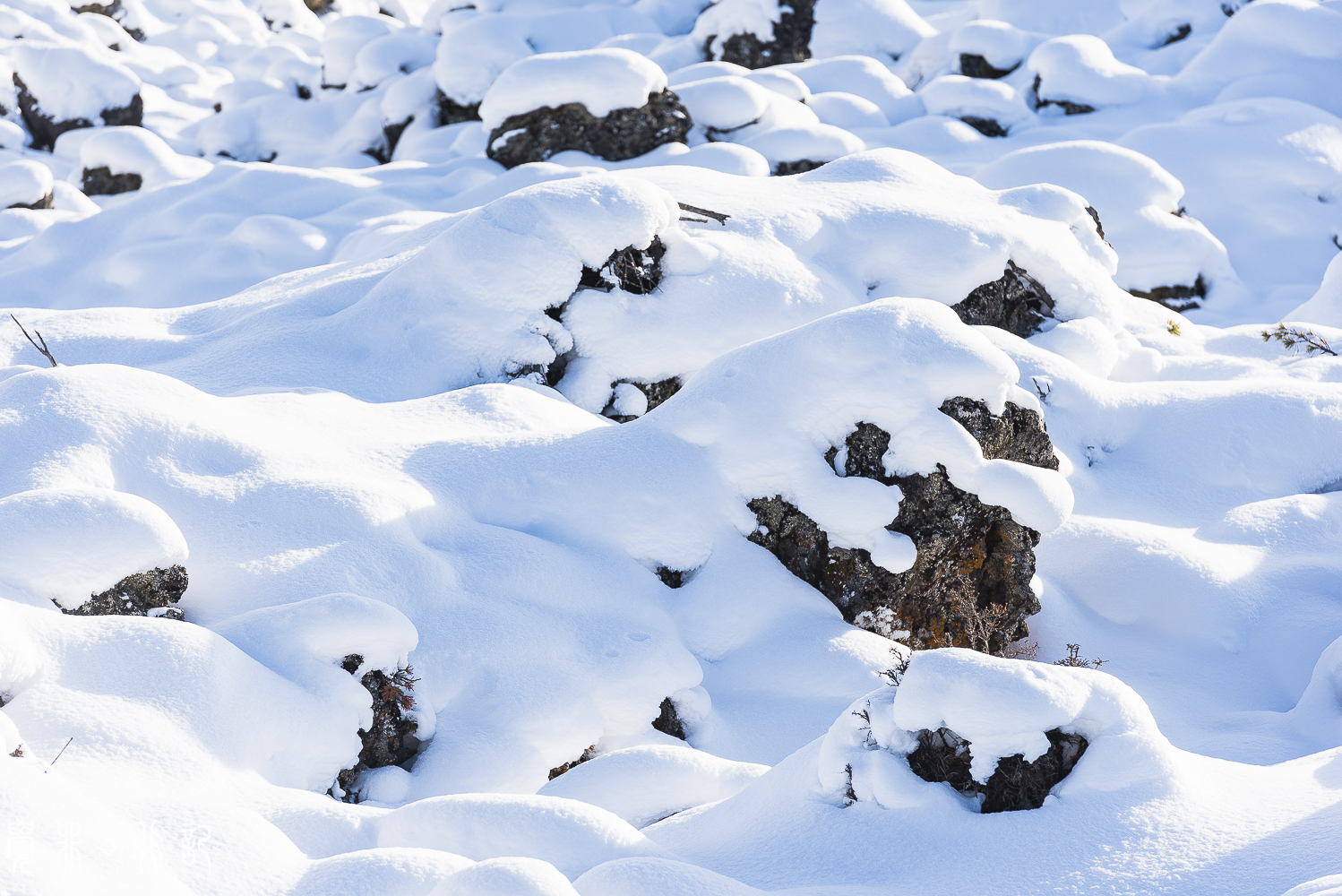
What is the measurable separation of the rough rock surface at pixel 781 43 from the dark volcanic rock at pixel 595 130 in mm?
6360

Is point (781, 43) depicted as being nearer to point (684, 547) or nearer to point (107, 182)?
point (107, 182)

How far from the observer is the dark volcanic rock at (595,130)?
12.9 m

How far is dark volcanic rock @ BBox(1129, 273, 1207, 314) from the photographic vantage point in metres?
11.5

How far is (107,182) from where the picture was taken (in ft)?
52.3

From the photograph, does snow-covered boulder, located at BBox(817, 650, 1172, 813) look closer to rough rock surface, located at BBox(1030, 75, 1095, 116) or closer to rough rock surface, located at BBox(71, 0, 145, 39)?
rough rock surface, located at BBox(1030, 75, 1095, 116)

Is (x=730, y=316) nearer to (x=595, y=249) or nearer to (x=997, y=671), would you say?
(x=595, y=249)

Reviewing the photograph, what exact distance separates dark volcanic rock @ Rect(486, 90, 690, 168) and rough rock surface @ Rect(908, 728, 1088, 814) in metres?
10.8

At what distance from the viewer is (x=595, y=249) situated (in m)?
7.65

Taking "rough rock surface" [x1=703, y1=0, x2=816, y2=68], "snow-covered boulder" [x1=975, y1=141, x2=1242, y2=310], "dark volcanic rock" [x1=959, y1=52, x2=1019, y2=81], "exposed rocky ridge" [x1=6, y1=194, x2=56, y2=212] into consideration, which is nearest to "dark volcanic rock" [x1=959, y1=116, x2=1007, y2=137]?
"dark volcanic rock" [x1=959, y1=52, x2=1019, y2=81]

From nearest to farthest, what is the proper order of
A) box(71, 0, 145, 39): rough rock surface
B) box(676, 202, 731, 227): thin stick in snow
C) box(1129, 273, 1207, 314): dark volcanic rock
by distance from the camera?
box(676, 202, 731, 227): thin stick in snow
box(1129, 273, 1207, 314): dark volcanic rock
box(71, 0, 145, 39): rough rock surface

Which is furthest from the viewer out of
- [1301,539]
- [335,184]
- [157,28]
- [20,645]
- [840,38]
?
[157,28]

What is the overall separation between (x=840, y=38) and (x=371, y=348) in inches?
560

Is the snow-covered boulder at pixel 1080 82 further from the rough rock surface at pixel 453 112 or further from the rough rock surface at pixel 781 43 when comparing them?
the rough rock surface at pixel 453 112

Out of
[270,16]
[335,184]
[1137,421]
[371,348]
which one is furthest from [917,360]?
[270,16]
